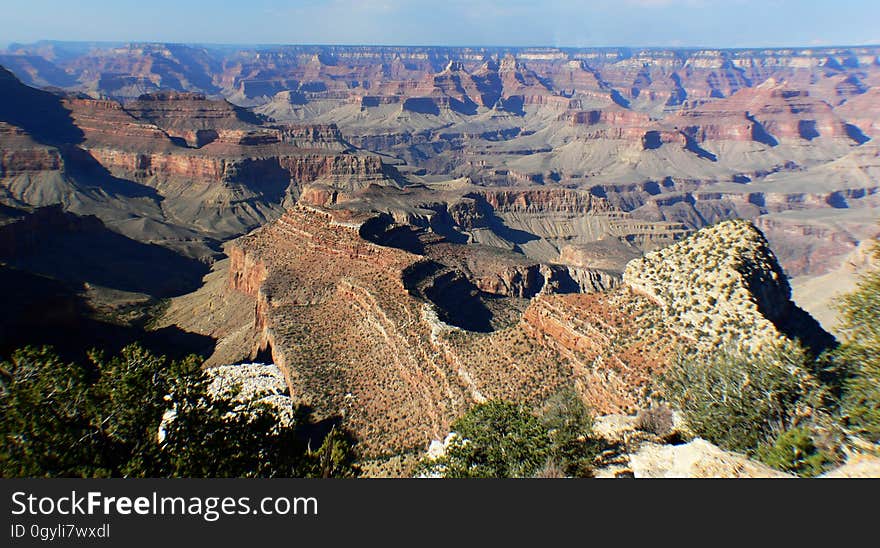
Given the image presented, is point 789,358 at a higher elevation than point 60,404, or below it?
higher

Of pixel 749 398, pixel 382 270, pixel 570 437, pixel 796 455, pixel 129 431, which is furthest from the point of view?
pixel 382 270

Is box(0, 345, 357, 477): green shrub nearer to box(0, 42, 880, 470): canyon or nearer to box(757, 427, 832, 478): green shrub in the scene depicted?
box(0, 42, 880, 470): canyon

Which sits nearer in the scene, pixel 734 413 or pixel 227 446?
pixel 227 446

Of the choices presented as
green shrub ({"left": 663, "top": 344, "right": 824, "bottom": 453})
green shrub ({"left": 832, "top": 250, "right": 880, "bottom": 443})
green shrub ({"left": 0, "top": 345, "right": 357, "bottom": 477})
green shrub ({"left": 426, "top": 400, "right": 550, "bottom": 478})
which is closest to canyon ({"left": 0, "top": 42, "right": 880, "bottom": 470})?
green shrub ({"left": 832, "top": 250, "right": 880, "bottom": 443})

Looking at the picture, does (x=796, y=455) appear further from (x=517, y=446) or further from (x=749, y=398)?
(x=517, y=446)

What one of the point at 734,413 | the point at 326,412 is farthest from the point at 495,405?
the point at 326,412

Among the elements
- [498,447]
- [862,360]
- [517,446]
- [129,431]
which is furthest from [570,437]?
[129,431]

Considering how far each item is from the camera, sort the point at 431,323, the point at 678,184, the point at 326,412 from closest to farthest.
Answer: the point at 326,412, the point at 431,323, the point at 678,184

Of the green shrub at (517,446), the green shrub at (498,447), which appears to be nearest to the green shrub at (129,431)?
the green shrub at (498,447)

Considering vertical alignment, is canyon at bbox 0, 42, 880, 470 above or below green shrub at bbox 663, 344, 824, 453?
below

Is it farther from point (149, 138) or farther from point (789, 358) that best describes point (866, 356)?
point (149, 138)

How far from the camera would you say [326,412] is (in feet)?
98.0

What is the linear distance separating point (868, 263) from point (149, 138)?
157679 mm

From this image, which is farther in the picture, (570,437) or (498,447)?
(498,447)
